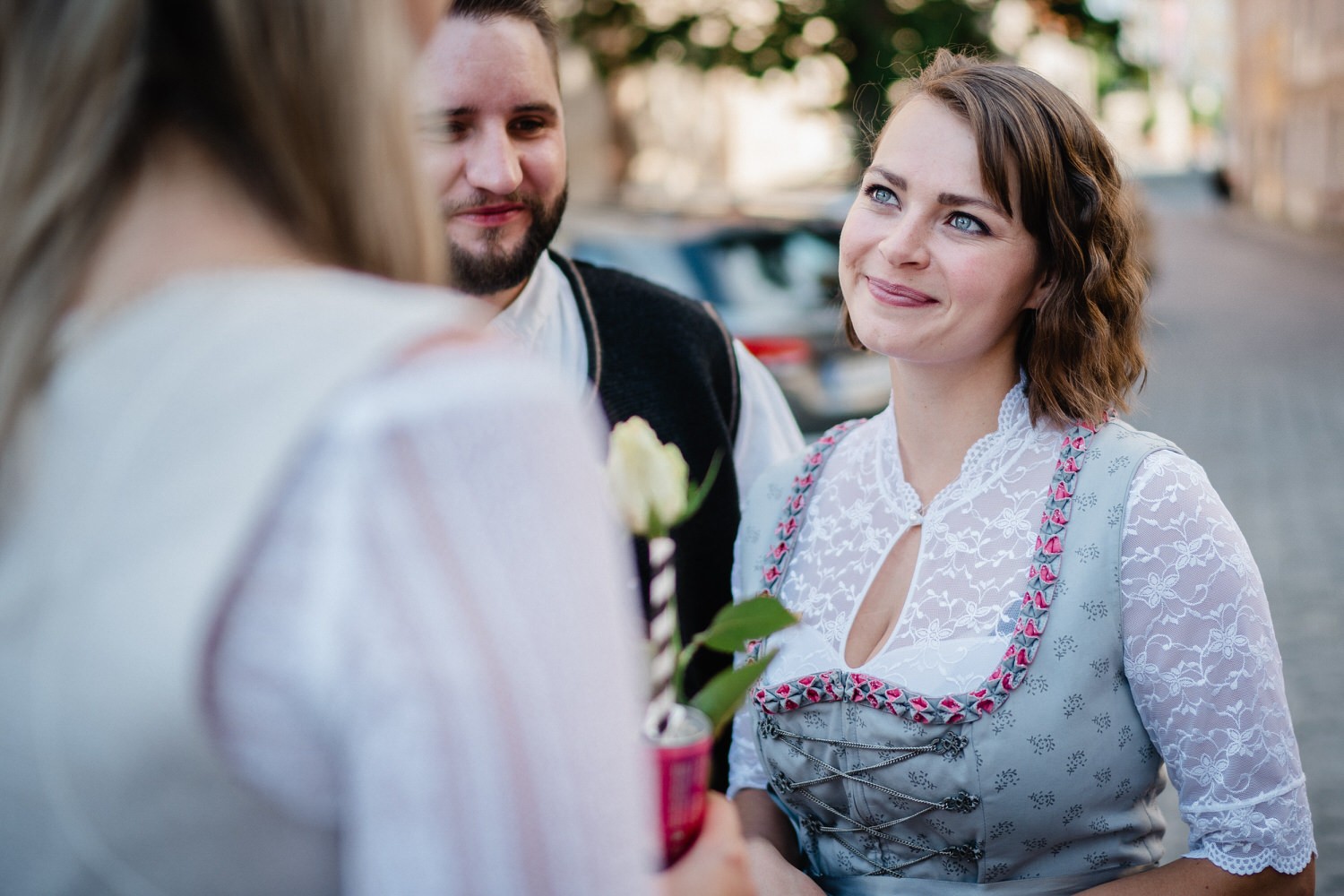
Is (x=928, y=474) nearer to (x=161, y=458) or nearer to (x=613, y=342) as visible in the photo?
(x=613, y=342)

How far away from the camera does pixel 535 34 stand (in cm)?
221

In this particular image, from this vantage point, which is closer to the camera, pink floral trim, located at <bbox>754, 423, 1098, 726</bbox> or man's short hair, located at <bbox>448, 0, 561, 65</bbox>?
pink floral trim, located at <bbox>754, 423, 1098, 726</bbox>

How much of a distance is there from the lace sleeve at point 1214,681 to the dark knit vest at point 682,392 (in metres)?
0.82

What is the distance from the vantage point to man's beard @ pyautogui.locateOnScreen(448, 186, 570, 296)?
2.12m

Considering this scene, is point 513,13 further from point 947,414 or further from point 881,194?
point 947,414

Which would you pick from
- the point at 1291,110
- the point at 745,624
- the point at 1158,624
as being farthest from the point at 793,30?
the point at 1291,110

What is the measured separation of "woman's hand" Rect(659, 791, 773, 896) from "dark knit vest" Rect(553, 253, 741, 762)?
1.19m

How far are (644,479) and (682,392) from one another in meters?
1.29

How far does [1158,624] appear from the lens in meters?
1.72

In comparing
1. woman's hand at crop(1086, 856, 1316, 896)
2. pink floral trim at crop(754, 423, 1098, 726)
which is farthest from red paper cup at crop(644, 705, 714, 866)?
A: woman's hand at crop(1086, 856, 1316, 896)

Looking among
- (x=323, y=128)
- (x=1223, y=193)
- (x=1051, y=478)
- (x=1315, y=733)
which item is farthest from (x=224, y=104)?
(x=1223, y=193)

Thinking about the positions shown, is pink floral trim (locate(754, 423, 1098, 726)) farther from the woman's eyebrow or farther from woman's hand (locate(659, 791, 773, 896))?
woman's hand (locate(659, 791, 773, 896))

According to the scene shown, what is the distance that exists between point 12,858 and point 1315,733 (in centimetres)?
484

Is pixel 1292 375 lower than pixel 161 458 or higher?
lower
